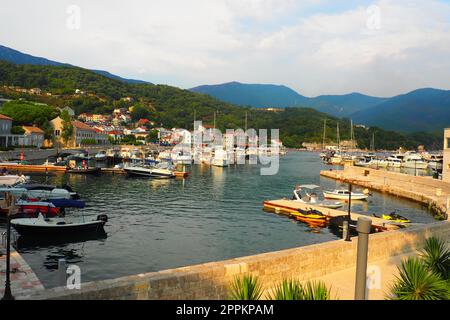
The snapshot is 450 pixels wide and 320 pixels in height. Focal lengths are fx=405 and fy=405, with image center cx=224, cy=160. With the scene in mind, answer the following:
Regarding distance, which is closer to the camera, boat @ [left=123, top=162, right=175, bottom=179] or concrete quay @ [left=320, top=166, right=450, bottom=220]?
concrete quay @ [left=320, top=166, right=450, bottom=220]

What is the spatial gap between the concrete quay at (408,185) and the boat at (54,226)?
86.7ft

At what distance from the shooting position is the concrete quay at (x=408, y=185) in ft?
128

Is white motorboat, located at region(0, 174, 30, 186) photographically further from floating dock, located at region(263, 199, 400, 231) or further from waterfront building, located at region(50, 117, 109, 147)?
waterfront building, located at region(50, 117, 109, 147)

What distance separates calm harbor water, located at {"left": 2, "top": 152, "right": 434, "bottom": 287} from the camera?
67.8 feet

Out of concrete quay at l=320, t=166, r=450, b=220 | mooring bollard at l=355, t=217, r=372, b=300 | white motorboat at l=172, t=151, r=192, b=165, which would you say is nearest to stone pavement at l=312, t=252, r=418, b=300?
mooring bollard at l=355, t=217, r=372, b=300

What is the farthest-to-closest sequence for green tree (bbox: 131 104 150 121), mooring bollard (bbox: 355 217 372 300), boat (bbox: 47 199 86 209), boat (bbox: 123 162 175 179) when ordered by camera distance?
green tree (bbox: 131 104 150 121) < boat (bbox: 123 162 175 179) < boat (bbox: 47 199 86 209) < mooring bollard (bbox: 355 217 372 300)

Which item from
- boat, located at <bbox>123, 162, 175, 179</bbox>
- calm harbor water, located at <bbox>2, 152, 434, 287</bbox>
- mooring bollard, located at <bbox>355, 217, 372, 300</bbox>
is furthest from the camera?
boat, located at <bbox>123, 162, 175, 179</bbox>

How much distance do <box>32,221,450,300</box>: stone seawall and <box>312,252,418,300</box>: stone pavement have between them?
0.26 meters

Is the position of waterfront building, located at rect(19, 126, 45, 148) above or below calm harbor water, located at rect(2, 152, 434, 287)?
above

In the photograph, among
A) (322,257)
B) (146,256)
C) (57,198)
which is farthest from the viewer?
(57,198)

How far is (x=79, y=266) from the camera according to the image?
63.9 feet

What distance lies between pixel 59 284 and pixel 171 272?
8.58m
